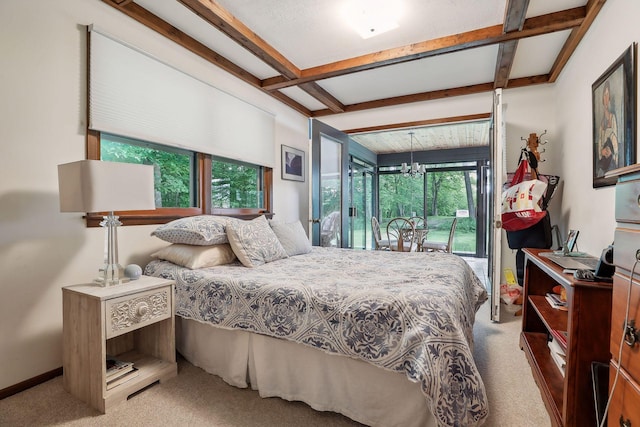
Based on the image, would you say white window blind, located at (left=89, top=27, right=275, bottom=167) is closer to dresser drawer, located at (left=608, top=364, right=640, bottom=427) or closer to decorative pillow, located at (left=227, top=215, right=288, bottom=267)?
decorative pillow, located at (left=227, top=215, right=288, bottom=267)

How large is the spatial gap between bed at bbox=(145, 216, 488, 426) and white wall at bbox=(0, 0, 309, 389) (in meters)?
0.61

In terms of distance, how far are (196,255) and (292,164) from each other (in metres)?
2.31

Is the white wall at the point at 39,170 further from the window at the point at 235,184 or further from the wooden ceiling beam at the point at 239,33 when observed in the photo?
the window at the point at 235,184

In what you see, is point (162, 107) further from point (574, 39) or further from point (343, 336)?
point (574, 39)

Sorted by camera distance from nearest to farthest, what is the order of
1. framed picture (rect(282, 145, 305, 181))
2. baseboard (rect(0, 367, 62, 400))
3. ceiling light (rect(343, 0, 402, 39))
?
baseboard (rect(0, 367, 62, 400)) < ceiling light (rect(343, 0, 402, 39)) < framed picture (rect(282, 145, 305, 181))

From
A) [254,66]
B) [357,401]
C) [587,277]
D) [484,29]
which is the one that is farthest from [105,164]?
[484,29]

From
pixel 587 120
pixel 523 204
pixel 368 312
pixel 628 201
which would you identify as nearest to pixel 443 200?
pixel 523 204

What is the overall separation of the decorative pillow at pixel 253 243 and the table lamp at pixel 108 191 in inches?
23.7

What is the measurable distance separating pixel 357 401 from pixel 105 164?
1.74 m

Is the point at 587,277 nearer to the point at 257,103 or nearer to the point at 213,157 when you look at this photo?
the point at 213,157

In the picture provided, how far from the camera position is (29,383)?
178 cm

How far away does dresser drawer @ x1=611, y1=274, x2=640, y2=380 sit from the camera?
0.79 m

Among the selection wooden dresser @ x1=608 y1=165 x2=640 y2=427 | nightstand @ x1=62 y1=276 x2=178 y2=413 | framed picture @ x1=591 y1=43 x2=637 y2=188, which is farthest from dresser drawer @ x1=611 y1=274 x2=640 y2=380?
nightstand @ x1=62 y1=276 x2=178 y2=413

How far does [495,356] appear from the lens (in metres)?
2.16
